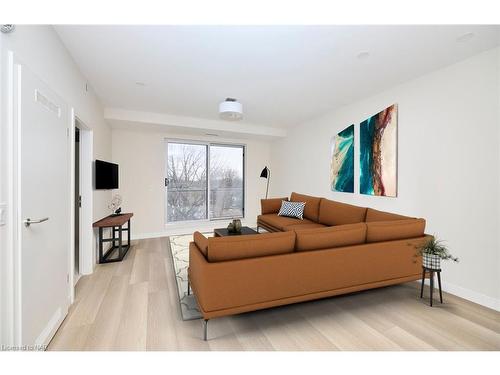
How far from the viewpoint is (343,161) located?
157 inches

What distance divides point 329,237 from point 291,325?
0.81m

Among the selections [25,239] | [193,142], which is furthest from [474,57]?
[193,142]

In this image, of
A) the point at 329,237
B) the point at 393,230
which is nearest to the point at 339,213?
the point at 393,230

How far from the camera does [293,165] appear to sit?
5422 millimetres

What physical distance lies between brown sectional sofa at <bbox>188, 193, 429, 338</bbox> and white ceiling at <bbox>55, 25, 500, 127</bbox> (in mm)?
1729

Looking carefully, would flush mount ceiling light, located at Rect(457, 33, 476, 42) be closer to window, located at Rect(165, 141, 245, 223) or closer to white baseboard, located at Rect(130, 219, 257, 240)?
window, located at Rect(165, 141, 245, 223)

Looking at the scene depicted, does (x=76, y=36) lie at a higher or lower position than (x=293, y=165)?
higher

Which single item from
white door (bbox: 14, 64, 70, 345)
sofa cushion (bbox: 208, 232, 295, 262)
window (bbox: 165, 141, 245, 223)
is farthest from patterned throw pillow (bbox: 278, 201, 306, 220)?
white door (bbox: 14, 64, 70, 345)

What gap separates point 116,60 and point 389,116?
11.5 feet

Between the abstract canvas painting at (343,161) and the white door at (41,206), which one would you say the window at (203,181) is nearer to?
the abstract canvas painting at (343,161)

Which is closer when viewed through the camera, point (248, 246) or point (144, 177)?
point (248, 246)

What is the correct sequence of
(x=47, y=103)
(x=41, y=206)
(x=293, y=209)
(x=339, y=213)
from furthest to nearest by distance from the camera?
(x=293, y=209), (x=339, y=213), (x=47, y=103), (x=41, y=206)

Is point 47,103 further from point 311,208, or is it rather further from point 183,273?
point 311,208
